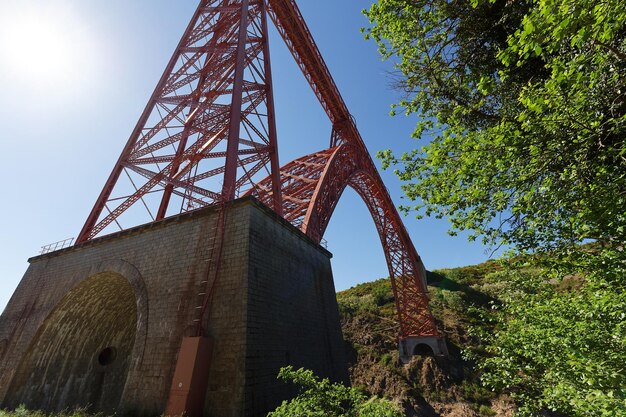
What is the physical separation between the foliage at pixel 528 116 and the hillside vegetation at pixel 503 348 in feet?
4.36

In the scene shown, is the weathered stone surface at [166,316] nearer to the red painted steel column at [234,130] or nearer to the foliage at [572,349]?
the red painted steel column at [234,130]

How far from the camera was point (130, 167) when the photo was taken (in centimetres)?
1085

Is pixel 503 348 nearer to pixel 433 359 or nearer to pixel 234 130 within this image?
pixel 234 130

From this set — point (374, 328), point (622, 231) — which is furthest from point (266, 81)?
point (374, 328)

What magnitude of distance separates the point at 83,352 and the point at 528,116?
43.5 ft

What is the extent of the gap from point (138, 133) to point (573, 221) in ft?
43.3

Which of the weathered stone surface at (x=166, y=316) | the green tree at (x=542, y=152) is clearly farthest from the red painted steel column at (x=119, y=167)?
the green tree at (x=542, y=152)

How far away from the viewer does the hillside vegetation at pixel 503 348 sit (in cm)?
459

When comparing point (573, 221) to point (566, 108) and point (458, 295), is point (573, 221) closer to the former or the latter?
point (566, 108)

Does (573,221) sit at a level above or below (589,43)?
below

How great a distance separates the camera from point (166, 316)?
23.4ft

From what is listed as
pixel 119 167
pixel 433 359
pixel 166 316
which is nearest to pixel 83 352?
pixel 166 316

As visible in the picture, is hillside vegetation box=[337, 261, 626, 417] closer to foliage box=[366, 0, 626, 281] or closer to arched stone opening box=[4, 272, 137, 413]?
foliage box=[366, 0, 626, 281]

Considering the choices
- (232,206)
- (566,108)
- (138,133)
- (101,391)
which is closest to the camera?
(566,108)
